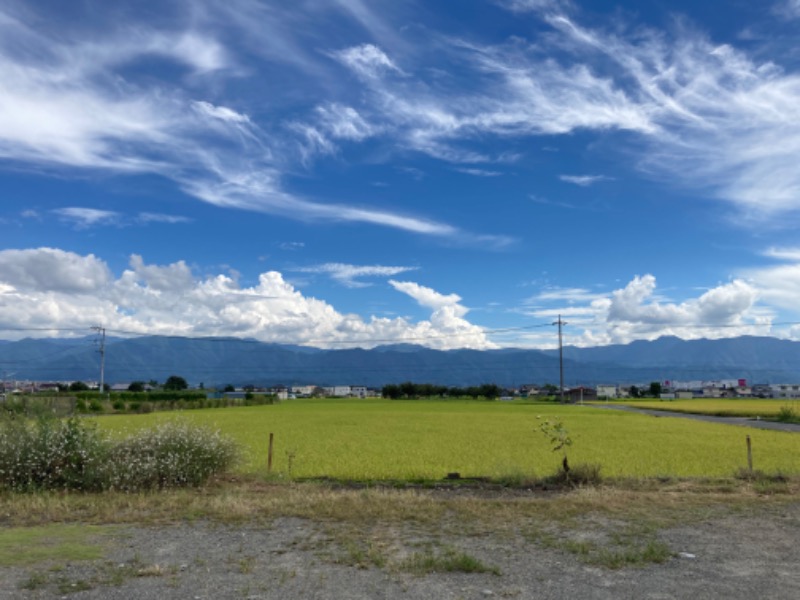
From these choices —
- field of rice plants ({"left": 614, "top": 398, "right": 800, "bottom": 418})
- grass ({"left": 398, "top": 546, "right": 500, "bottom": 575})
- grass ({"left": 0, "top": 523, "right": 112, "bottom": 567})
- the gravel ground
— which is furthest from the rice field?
grass ({"left": 0, "top": 523, "right": 112, "bottom": 567})

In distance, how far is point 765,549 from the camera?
29.7 feet

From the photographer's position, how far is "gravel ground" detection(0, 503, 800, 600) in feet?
23.3

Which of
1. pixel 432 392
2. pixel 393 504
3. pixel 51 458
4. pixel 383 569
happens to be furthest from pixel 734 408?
pixel 383 569

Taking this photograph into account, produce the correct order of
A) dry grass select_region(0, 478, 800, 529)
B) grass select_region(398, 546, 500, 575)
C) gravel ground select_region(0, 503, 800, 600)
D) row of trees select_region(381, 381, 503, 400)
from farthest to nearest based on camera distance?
1. row of trees select_region(381, 381, 503, 400)
2. dry grass select_region(0, 478, 800, 529)
3. grass select_region(398, 546, 500, 575)
4. gravel ground select_region(0, 503, 800, 600)

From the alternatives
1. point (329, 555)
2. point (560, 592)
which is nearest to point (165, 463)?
point (329, 555)

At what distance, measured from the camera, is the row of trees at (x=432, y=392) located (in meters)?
141

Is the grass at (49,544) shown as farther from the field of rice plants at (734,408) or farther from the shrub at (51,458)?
the field of rice plants at (734,408)

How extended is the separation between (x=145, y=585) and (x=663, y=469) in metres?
16.0

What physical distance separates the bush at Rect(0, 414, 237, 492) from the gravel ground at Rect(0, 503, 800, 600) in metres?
3.61

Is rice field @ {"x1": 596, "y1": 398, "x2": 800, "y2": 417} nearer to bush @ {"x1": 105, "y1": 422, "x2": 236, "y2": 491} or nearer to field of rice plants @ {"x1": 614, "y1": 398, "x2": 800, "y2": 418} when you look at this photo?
field of rice plants @ {"x1": 614, "y1": 398, "x2": 800, "y2": 418}

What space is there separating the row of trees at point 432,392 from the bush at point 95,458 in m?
129

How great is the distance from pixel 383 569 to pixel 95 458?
8586 mm

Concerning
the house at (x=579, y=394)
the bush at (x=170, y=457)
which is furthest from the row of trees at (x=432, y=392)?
the bush at (x=170, y=457)

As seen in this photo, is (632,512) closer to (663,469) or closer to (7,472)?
(663,469)
